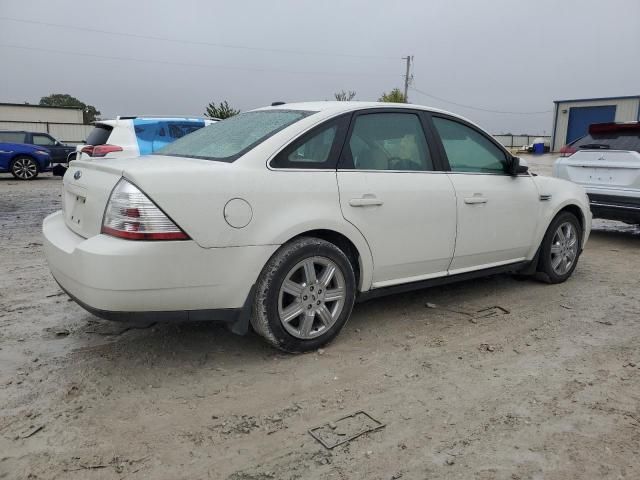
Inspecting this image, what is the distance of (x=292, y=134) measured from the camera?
350cm

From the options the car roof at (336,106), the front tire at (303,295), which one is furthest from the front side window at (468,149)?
the front tire at (303,295)

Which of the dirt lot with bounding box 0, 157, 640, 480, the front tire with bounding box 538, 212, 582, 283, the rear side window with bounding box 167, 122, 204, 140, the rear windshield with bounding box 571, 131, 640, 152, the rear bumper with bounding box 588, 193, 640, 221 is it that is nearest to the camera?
the dirt lot with bounding box 0, 157, 640, 480

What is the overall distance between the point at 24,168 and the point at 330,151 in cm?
1612

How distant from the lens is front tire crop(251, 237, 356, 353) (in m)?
3.28

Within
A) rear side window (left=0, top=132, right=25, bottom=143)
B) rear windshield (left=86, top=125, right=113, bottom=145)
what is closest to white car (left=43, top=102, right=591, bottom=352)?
rear windshield (left=86, top=125, right=113, bottom=145)

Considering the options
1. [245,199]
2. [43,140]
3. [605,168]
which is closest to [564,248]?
[605,168]

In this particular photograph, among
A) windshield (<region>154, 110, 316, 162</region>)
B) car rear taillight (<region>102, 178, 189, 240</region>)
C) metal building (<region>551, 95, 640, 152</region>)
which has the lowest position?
car rear taillight (<region>102, 178, 189, 240</region>)

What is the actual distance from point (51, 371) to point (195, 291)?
1072 mm

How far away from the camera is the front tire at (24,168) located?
1662cm

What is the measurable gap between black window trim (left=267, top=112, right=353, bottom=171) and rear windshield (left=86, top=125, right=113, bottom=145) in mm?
7014

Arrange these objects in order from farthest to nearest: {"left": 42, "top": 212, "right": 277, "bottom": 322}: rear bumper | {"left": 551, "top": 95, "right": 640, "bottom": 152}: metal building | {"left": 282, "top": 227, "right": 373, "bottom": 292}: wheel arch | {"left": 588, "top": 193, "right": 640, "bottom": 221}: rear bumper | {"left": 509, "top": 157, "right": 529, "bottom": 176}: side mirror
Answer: {"left": 551, "top": 95, "right": 640, "bottom": 152}: metal building → {"left": 588, "top": 193, "right": 640, "bottom": 221}: rear bumper → {"left": 509, "top": 157, "right": 529, "bottom": 176}: side mirror → {"left": 282, "top": 227, "right": 373, "bottom": 292}: wheel arch → {"left": 42, "top": 212, "right": 277, "bottom": 322}: rear bumper

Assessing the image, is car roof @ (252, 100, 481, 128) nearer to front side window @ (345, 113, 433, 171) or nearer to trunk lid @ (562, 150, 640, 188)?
front side window @ (345, 113, 433, 171)

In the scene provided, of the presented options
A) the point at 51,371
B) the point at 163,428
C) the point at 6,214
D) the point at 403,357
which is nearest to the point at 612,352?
the point at 403,357

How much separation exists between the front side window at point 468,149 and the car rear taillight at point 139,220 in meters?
2.36
